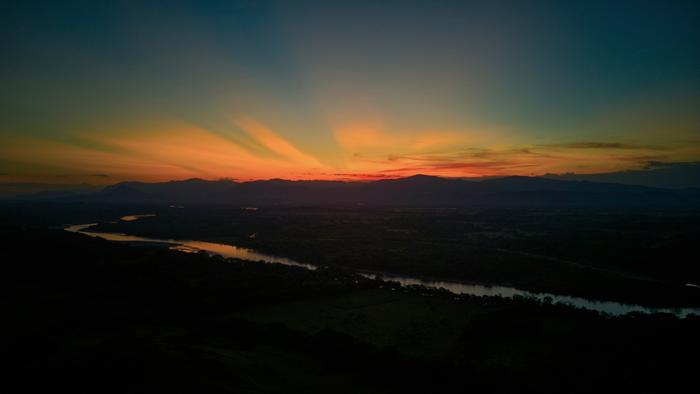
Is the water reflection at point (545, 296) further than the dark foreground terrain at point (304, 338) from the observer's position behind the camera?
Yes

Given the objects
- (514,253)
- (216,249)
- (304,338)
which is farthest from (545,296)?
(216,249)

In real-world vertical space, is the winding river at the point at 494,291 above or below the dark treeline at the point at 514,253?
below

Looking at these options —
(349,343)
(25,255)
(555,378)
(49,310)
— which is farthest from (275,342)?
(25,255)

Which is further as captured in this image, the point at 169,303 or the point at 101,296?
the point at 101,296

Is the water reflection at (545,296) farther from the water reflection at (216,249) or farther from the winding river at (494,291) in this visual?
the water reflection at (216,249)

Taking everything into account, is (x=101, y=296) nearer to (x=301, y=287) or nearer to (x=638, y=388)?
(x=301, y=287)

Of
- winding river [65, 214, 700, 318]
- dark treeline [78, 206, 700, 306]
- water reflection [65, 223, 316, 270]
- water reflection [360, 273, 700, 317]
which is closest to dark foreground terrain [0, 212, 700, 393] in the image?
water reflection [360, 273, 700, 317]

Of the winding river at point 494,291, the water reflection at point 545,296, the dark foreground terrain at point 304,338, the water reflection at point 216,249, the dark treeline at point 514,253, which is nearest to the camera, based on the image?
the dark foreground terrain at point 304,338

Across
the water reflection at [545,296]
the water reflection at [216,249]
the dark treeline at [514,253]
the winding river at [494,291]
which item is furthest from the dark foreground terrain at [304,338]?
the water reflection at [216,249]

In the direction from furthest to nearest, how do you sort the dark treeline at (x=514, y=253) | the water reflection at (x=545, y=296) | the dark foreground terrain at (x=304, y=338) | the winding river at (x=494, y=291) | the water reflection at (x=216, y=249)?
the water reflection at (x=216, y=249)
the dark treeline at (x=514, y=253)
the winding river at (x=494, y=291)
the water reflection at (x=545, y=296)
the dark foreground terrain at (x=304, y=338)
